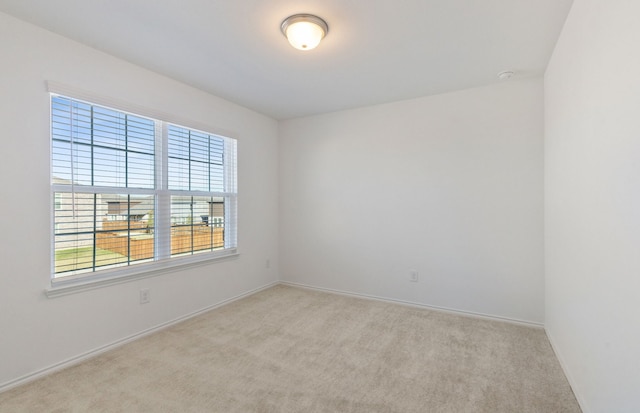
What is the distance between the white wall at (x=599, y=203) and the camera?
119 centimetres

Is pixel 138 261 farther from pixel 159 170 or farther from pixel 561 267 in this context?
pixel 561 267

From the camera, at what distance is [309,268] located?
4.27 m

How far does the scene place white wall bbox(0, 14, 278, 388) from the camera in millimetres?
1965

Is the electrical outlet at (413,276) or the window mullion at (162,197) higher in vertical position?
the window mullion at (162,197)

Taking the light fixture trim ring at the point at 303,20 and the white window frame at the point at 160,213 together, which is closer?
the light fixture trim ring at the point at 303,20

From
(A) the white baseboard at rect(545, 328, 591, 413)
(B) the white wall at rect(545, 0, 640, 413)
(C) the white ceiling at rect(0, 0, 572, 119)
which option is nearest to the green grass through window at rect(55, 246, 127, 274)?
(C) the white ceiling at rect(0, 0, 572, 119)

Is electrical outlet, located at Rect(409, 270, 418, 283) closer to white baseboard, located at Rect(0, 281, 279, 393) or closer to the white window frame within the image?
the white window frame

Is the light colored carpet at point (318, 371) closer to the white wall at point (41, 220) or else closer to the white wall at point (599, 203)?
the white wall at point (41, 220)

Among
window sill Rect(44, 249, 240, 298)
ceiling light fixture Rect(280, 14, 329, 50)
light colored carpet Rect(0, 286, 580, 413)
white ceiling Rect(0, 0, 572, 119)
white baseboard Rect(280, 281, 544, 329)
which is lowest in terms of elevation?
light colored carpet Rect(0, 286, 580, 413)

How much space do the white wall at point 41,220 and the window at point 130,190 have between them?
0.40 feet

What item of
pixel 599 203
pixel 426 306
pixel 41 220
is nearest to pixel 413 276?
pixel 426 306

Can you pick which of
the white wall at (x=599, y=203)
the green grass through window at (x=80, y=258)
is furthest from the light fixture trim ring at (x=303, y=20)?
the green grass through window at (x=80, y=258)

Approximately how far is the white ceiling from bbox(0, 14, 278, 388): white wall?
0.51ft

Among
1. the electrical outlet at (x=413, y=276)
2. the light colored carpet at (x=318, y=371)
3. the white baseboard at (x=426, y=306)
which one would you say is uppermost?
the electrical outlet at (x=413, y=276)
